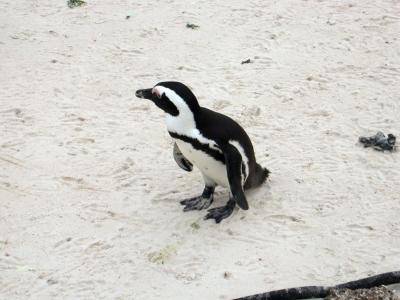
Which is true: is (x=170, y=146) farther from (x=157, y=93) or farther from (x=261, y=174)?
(x=157, y=93)

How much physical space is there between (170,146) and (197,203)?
0.67 metres

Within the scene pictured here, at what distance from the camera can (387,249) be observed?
3078 millimetres

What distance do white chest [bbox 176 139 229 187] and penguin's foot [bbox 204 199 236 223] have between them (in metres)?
0.15

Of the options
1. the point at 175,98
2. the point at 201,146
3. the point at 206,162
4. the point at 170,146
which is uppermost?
the point at 175,98

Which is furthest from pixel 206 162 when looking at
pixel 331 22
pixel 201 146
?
pixel 331 22

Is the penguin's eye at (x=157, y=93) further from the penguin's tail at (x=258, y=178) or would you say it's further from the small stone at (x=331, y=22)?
the small stone at (x=331, y=22)

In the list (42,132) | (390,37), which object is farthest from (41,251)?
(390,37)

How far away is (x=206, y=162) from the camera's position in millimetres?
3170

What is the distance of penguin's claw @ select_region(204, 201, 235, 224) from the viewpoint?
336 centimetres

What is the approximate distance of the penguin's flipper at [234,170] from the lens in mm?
3055

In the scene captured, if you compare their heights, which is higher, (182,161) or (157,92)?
(157,92)

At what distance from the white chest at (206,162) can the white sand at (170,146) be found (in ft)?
0.87

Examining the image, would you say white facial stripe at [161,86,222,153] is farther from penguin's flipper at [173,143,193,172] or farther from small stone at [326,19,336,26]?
small stone at [326,19,336,26]

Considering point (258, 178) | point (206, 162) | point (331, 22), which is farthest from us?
point (331, 22)
